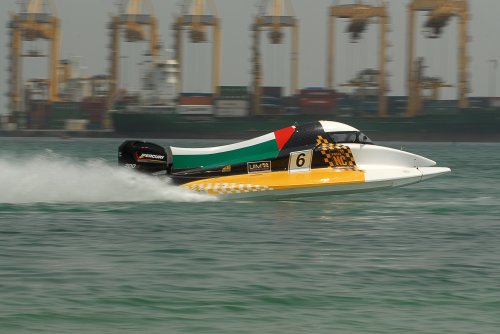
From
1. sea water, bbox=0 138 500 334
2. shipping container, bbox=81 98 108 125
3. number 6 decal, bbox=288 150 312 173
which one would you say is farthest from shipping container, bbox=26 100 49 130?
number 6 decal, bbox=288 150 312 173

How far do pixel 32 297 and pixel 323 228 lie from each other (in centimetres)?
712

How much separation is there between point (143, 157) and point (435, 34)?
82076 millimetres

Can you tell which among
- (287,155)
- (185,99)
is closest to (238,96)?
(185,99)

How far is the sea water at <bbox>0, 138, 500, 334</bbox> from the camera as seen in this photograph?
990cm

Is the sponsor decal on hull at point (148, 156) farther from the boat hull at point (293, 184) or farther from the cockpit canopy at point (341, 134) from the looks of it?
the cockpit canopy at point (341, 134)

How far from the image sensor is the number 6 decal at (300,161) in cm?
1967

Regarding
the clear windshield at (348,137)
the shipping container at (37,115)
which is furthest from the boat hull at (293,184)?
the shipping container at (37,115)

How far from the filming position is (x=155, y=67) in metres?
110

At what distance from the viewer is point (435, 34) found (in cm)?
9750

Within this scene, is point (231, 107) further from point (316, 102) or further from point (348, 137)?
point (348, 137)

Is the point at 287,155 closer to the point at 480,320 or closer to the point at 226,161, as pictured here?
the point at 226,161

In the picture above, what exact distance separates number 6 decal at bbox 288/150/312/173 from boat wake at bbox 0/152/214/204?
6.12 feet

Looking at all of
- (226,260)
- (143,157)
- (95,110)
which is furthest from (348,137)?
(95,110)

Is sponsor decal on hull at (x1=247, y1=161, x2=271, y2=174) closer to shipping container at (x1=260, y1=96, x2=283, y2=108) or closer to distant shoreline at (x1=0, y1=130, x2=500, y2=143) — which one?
→ distant shoreline at (x1=0, y1=130, x2=500, y2=143)
